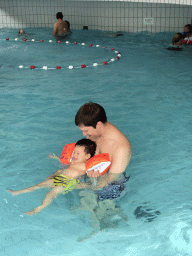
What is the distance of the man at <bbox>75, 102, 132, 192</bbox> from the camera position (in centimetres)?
307

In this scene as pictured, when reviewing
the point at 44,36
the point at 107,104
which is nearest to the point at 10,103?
the point at 107,104

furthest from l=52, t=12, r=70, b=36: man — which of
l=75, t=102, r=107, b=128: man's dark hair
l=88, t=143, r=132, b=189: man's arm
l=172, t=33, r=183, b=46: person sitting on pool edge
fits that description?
l=88, t=143, r=132, b=189: man's arm

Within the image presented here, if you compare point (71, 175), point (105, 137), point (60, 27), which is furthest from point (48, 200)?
point (60, 27)

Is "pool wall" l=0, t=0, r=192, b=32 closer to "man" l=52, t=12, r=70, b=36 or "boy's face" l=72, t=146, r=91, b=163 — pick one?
"man" l=52, t=12, r=70, b=36

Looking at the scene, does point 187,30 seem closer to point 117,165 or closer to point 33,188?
point 117,165

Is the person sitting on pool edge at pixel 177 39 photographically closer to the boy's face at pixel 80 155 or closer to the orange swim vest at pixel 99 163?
the boy's face at pixel 80 155

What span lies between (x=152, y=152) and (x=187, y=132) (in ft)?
2.84

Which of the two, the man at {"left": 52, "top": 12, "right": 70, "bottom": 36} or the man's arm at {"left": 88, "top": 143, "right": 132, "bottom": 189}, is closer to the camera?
the man's arm at {"left": 88, "top": 143, "right": 132, "bottom": 189}

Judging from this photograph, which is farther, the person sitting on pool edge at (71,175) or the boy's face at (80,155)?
the boy's face at (80,155)

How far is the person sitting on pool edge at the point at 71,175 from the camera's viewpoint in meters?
3.28

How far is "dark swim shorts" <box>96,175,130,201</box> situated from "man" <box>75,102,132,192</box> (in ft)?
0.13

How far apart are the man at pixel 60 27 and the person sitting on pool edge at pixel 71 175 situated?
9.70 m

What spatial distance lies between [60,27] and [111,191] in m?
10.3

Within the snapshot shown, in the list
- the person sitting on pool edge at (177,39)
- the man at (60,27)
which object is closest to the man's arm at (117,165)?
the person sitting on pool edge at (177,39)
